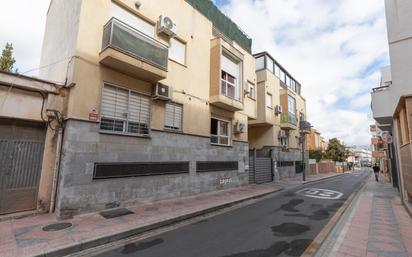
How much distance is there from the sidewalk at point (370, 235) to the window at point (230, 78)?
8.76m

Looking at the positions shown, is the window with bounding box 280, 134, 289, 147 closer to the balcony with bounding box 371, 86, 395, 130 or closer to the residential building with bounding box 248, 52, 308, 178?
the residential building with bounding box 248, 52, 308, 178

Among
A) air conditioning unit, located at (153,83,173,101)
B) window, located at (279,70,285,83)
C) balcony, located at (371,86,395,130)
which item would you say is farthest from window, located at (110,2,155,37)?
window, located at (279,70,285,83)

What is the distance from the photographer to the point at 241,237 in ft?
18.7

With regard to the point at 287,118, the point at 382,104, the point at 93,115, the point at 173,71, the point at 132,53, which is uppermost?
the point at 287,118

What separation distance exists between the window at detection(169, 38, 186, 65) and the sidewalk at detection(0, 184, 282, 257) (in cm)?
668

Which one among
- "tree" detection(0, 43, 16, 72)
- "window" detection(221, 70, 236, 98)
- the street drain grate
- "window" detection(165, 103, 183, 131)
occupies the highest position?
"tree" detection(0, 43, 16, 72)

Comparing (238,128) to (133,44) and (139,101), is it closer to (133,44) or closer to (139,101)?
(139,101)

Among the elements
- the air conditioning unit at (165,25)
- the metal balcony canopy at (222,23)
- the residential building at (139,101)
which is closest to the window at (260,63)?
the metal balcony canopy at (222,23)

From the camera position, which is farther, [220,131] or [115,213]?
[220,131]

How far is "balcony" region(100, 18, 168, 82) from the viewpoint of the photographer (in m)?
7.78

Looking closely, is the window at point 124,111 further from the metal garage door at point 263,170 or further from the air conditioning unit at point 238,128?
the metal garage door at point 263,170

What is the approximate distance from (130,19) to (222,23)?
8.05 m

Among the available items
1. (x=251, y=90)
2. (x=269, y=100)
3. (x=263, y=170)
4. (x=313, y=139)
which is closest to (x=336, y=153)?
(x=313, y=139)

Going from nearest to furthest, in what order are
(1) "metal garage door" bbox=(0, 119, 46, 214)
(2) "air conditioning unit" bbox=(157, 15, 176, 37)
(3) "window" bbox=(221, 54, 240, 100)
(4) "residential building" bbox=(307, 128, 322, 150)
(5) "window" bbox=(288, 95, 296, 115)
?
(1) "metal garage door" bbox=(0, 119, 46, 214), (2) "air conditioning unit" bbox=(157, 15, 176, 37), (3) "window" bbox=(221, 54, 240, 100), (5) "window" bbox=(288, 95, 296, 115), (4) "residential building" bbox=(307, 128, 322, 150)
